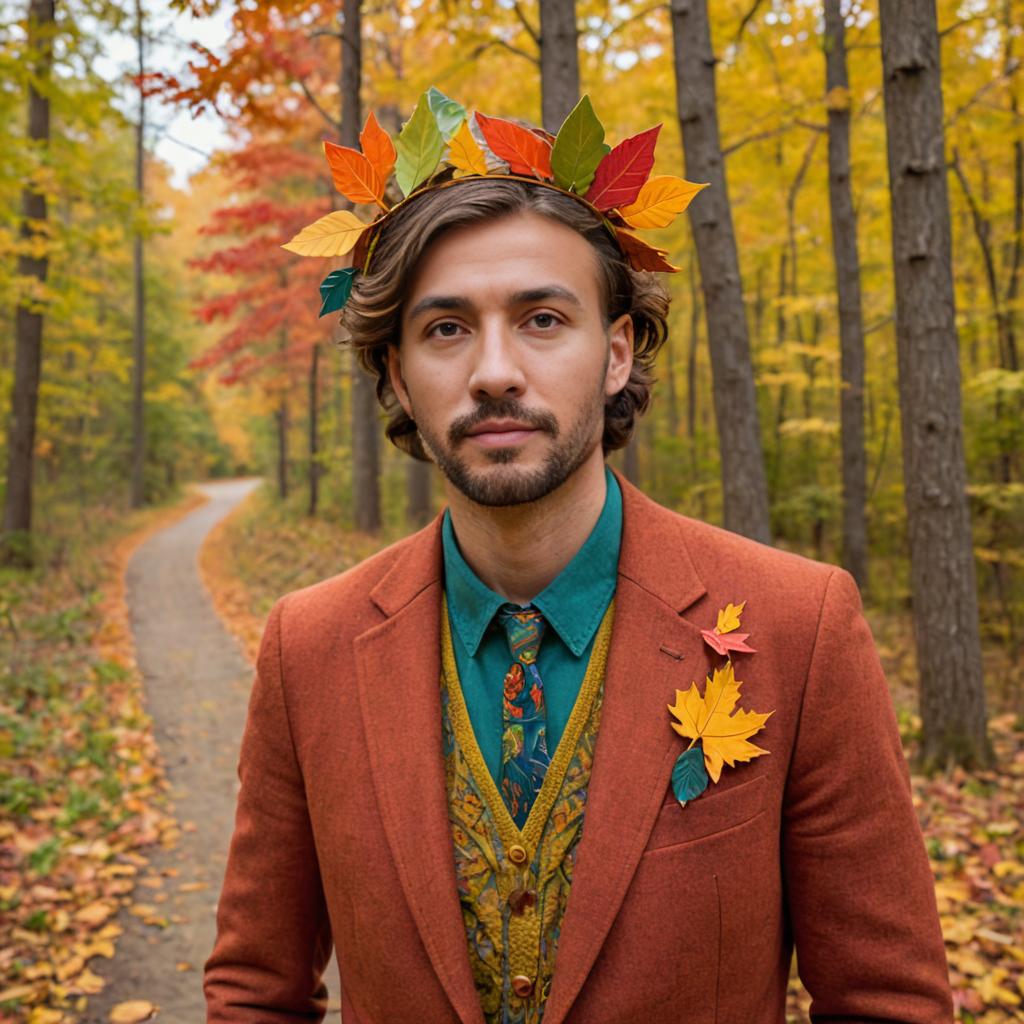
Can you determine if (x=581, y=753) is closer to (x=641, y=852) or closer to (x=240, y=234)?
(x=641, y=852)

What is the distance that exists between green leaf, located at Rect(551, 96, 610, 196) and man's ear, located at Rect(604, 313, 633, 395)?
331 millimetres

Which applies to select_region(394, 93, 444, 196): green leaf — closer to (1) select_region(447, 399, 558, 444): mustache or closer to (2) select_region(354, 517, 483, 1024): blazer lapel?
(1) select_region(447, 399, 558, 444): mustache

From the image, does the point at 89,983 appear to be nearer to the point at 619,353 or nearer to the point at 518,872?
the point at 518,872

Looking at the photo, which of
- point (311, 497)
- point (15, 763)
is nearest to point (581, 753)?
point (15, 763)

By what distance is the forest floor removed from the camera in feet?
12.6

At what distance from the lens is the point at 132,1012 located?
3.75 meters

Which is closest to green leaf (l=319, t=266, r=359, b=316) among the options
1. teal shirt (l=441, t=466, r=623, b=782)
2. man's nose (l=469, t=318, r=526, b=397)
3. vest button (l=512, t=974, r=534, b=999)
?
man's nose (l=469, t=318, r=526, b=397)

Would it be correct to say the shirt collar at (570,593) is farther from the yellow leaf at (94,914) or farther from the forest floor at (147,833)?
the yellow leaf at (94,914)

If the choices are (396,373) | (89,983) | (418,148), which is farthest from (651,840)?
(89,983)

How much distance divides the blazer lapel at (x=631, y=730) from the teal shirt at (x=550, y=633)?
1.8 inches

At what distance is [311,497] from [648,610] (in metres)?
17.8

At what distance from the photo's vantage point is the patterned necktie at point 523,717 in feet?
5.33

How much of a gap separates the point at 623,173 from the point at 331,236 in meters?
0.65

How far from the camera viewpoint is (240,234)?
51.5 ft
